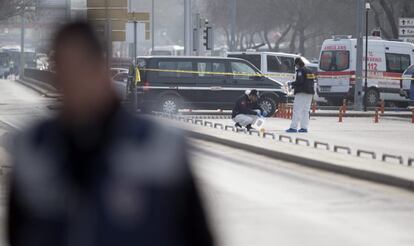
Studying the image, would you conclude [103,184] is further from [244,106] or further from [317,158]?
[244,106]

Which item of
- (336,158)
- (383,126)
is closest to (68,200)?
(336,158)

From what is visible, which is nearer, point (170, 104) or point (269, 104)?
point (170, 104)

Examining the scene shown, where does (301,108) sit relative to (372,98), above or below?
above

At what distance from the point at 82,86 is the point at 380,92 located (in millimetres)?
37953

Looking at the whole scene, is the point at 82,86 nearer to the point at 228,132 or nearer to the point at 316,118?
the point at 228,132

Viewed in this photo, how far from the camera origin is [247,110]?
26.4 metres

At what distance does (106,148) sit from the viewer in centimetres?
407

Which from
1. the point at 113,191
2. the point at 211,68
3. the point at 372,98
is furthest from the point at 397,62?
the point at 113,191

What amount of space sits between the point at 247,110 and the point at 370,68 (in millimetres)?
15981

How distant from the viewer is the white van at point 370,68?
41.3 m

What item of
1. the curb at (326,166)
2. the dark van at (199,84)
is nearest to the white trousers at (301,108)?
the curb at (326,166)

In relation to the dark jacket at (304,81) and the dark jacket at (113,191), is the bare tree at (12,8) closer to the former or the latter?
the dark jacket at (304,81)

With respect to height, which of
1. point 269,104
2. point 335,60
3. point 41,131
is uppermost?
point 41,131

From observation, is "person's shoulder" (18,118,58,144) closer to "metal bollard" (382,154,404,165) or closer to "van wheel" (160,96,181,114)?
"metal bollard" (382,154,404,165)
